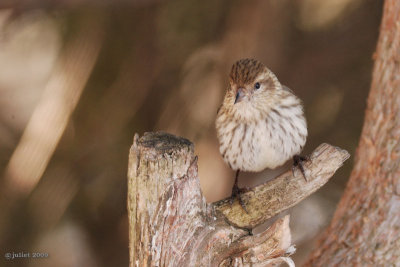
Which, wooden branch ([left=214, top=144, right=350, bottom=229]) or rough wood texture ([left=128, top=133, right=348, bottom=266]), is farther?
wooden branch ([left=214, top=144, right=350, bottom=229])

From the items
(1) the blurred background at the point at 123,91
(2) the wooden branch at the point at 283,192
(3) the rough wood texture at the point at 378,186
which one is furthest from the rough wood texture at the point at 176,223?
(1) the blurred background at the point at 123,91

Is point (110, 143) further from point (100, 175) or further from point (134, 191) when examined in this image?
point (134, 191)

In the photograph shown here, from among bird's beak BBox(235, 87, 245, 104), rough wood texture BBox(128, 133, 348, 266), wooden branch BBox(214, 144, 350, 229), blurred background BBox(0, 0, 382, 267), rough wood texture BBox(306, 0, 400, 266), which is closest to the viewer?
rough wood texture BBox(128, 133, 348, 266)

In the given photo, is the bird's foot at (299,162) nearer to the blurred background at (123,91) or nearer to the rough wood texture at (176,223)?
the rough wood texture at (176,223)

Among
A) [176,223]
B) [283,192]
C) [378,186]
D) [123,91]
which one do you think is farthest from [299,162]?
[123,91]

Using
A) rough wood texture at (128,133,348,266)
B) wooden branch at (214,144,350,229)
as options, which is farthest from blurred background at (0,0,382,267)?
rough wood texture at (128,133,348,266)

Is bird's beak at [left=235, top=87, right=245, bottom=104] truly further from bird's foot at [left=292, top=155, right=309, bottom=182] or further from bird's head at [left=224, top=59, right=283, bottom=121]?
bird's foot at [left=292, top=155, right=309, bottom=182]
